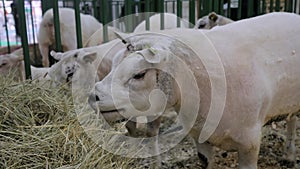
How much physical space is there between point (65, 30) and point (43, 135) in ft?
9.46

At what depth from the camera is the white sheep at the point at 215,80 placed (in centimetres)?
130

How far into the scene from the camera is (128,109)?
134 centimetres

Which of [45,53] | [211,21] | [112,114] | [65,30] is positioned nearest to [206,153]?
[112,114]

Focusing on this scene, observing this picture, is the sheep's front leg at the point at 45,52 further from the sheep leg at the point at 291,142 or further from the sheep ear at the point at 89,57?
the sheep leg at the point at 291,142

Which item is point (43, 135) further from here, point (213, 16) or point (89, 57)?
point (213, 16)

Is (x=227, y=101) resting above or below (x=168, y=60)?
below

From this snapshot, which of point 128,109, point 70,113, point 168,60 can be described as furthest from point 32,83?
point 168,60

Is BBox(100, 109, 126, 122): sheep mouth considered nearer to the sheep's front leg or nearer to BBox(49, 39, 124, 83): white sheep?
BBox(49, 39, 124, 83): white sheep

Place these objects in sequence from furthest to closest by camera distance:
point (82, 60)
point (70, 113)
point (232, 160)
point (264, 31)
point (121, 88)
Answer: point (82, 60), point (232, 160), point (264, 31), point (70, 113), point (121, 88)

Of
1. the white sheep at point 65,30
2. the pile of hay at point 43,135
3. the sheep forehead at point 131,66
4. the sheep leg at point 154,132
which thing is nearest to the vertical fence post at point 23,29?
the pile of hay at point 43,135

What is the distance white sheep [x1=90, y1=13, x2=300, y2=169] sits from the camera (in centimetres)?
130

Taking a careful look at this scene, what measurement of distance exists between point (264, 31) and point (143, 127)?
891 mm

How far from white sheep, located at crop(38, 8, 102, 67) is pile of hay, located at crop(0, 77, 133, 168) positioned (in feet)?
8.04

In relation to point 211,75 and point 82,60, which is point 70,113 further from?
point 82,60
